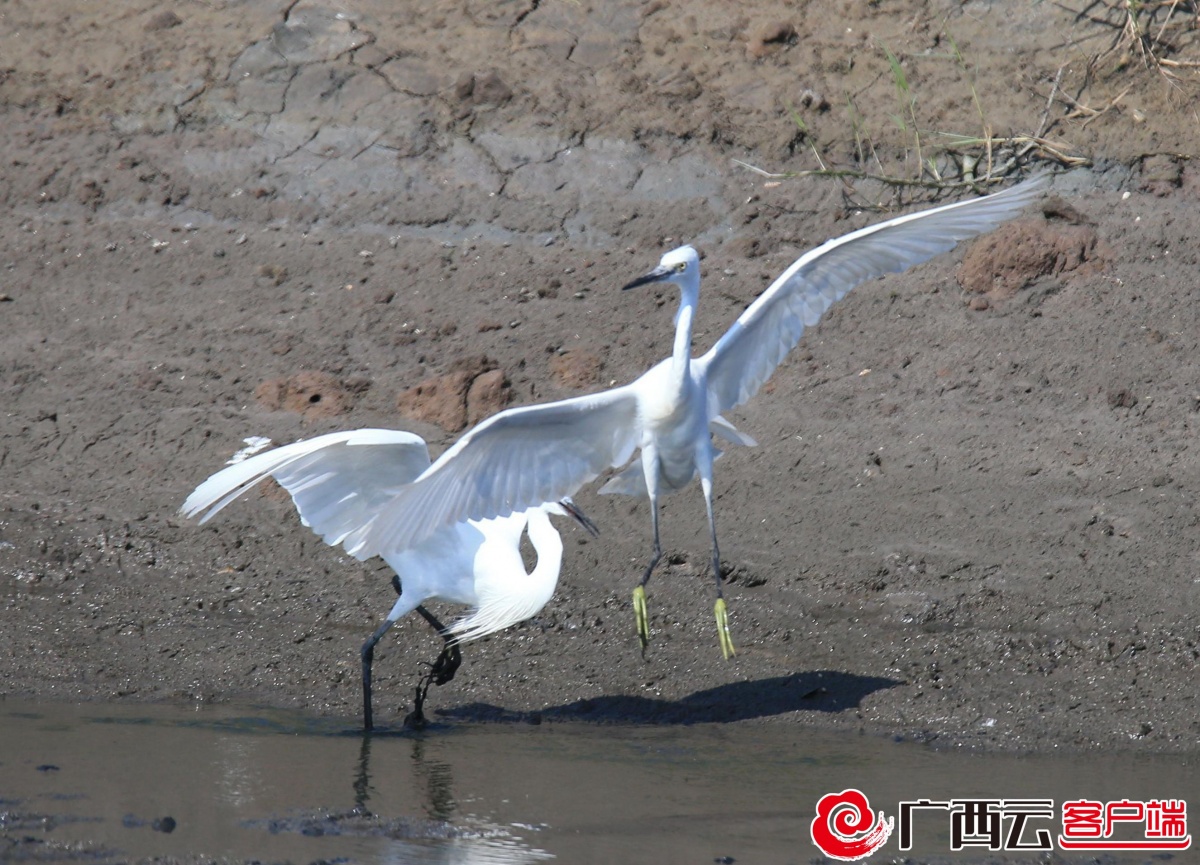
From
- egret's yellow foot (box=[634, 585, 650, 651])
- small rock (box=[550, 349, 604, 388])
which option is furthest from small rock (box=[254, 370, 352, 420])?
egret's yellow foot (box=[634, 585, 650, 651])

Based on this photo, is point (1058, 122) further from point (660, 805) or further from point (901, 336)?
point (660, 805)

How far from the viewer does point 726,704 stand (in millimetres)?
5824

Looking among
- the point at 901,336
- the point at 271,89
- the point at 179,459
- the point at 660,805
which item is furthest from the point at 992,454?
the point at 271,89

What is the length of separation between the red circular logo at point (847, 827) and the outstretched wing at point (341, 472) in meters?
1.97

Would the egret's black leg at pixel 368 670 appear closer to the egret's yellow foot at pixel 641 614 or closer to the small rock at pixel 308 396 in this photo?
the egret's yellow foot at pixel 641 614

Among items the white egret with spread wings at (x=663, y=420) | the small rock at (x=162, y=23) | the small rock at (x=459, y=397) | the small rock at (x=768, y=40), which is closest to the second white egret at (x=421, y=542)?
the white egret with spread wings at (x=663, y=420)

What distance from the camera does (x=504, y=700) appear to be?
5.94 m

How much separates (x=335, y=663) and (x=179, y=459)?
161cm

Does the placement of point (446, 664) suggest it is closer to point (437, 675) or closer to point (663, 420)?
point (437, 675)

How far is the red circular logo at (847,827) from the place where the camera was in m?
4.43

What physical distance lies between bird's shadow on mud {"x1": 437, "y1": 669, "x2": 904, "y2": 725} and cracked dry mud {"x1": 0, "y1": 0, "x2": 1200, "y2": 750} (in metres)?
0.02

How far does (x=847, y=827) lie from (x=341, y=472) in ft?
7.63

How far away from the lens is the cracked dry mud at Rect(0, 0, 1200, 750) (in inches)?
237

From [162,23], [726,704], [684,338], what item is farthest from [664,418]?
[162,23]
